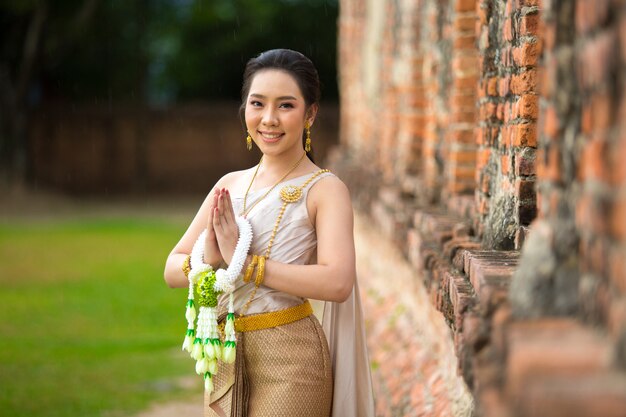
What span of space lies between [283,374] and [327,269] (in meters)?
0.37

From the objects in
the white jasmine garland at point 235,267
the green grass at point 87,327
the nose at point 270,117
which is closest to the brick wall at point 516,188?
the white jasmine garland at point 235,267

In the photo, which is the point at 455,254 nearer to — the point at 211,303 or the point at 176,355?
the point at 211,303

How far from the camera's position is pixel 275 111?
294 cm

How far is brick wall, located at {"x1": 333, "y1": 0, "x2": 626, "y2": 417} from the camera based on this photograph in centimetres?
163

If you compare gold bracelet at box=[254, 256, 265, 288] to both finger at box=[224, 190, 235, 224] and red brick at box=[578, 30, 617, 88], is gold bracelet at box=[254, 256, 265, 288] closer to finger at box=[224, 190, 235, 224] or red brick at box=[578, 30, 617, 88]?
finger at box=[224, 190, 235, 224]

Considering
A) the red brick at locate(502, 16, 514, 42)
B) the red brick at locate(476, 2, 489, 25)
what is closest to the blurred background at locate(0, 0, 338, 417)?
the red brick at locate(476, 2, 489, 25)

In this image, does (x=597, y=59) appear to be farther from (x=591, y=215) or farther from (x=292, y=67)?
(x=292, y=67)

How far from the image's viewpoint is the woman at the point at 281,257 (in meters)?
2.79

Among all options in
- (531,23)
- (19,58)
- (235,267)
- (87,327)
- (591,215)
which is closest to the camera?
(591,215)

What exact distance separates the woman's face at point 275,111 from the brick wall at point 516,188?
0.69 meters

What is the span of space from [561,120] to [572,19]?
20 centimetres

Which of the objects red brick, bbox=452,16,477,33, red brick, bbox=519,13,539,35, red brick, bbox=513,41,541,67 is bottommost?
red brick, bbox=513,41,541,67

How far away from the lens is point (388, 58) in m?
7.86

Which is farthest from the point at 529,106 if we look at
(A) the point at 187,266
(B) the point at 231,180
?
(A) the point at 187,266
